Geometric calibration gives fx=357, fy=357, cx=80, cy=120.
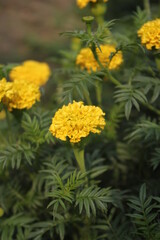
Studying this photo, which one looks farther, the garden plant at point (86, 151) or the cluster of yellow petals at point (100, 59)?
the cluster of yellow petals at point (100, 59)

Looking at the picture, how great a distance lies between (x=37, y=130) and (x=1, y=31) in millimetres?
5932

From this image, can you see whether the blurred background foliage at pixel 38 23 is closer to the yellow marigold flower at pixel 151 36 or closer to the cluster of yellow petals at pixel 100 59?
the cluster of yellow petals at pixel 100 59

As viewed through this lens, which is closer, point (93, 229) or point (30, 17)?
point (93, 229)

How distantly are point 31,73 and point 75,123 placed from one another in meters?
0.98

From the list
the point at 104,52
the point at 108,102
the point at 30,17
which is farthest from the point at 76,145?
the point at 30,17

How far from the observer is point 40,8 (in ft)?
26.7

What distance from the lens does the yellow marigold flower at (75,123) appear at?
1576mm

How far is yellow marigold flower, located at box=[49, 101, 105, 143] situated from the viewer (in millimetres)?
1576

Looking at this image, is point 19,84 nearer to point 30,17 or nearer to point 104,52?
point 104,52

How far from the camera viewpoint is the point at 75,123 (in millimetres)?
1573

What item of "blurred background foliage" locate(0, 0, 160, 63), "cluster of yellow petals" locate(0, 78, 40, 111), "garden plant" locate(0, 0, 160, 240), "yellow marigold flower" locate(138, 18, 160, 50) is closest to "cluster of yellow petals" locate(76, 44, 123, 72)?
"garden plant" locate(0, 0, 160, 240)

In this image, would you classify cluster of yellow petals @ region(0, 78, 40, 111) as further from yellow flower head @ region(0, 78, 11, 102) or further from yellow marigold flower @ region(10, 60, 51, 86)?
yellow marigold flower @ region(10, 60, 51, 86)

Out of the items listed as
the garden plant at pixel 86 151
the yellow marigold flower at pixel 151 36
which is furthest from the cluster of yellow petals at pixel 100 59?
the yellow marigold flower at pixel 151 36

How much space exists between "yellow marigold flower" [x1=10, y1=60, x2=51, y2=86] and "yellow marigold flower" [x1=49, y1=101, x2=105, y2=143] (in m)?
0.82
